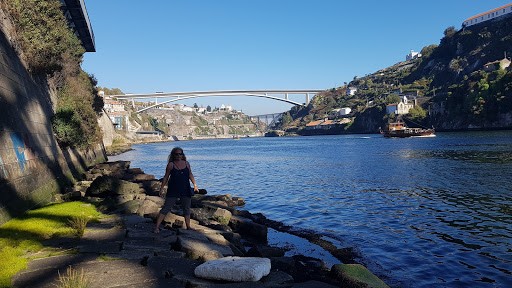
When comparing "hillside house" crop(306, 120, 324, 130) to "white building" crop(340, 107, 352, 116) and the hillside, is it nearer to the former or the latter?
the hillside

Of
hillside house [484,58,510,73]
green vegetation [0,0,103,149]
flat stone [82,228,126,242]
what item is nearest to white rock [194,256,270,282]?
flat stone [82,228,126,242]

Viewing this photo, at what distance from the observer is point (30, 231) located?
7.63 m

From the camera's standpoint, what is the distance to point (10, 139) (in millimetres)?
10656

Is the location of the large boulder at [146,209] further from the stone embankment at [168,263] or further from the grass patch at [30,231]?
the grass patch at [30,231]

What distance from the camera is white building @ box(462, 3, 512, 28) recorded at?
12962cm

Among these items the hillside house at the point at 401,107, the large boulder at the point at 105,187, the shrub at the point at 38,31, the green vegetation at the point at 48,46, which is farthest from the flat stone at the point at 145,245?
the hillside house at the point at 401,107

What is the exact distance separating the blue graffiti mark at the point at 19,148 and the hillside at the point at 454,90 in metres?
100

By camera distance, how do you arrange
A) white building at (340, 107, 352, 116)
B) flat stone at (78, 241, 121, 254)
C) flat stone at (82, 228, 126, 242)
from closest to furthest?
1. flat stone at (78, 241, 121, 254)
2. flat stone at (82, 228, 126, 242)
3. white building at (340, 107, 352, 116)

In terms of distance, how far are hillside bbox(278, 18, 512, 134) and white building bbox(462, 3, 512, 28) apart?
2706 mm

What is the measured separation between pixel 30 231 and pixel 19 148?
4768mm

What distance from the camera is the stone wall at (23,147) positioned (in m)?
9.70

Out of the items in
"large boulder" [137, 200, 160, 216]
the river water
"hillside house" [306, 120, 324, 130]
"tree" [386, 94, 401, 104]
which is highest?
"tree" [386, 94, 401, 104]

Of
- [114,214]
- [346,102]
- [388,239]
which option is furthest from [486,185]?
[346,102]

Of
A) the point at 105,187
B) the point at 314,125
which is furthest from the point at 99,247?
the point at 314,125
